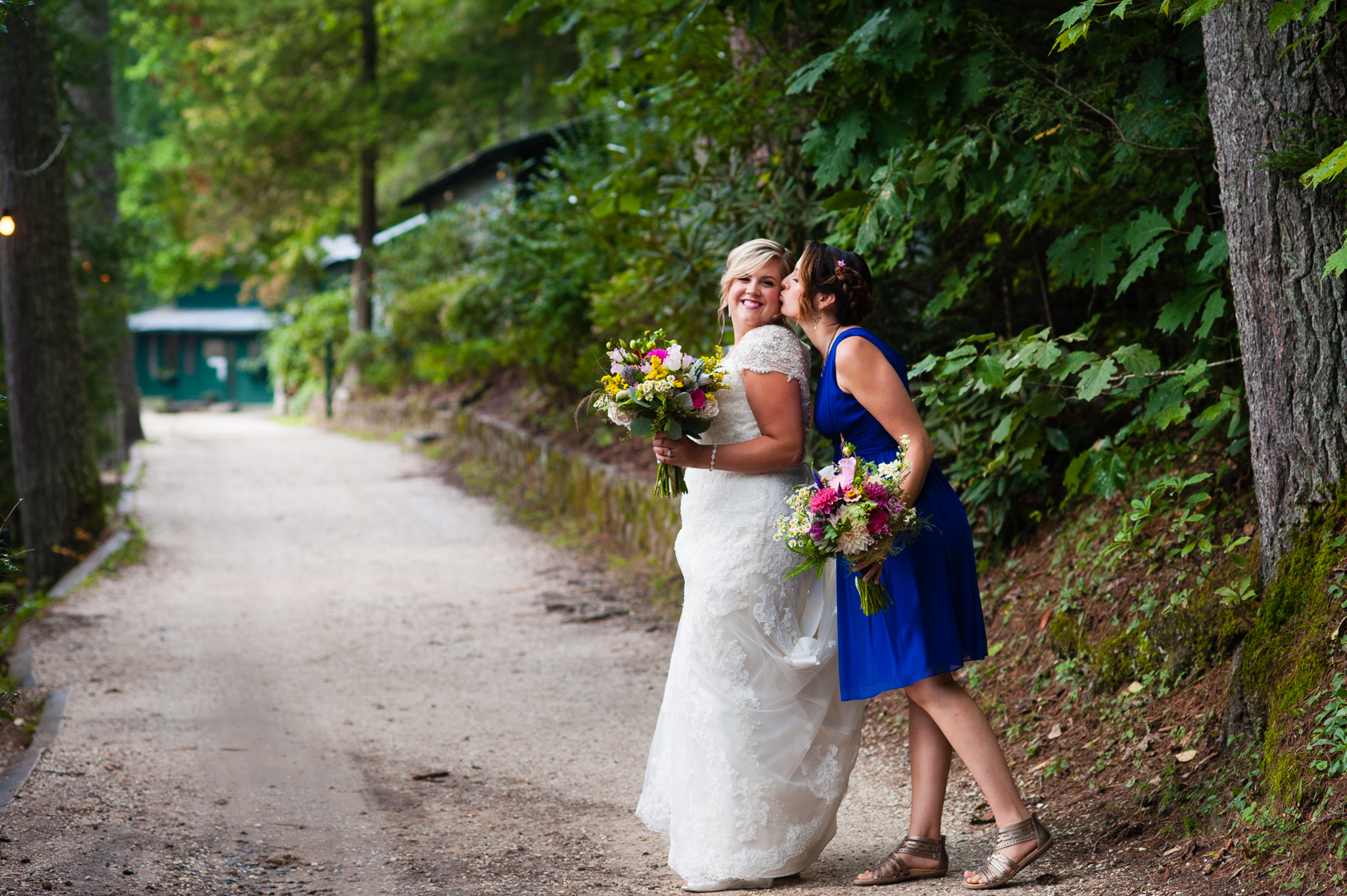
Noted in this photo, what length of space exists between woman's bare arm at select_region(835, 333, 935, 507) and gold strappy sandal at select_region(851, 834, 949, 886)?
1.14m

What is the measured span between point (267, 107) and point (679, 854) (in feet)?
76.6

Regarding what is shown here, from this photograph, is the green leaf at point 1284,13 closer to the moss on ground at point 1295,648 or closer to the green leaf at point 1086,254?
the green leaf at point 1086,254

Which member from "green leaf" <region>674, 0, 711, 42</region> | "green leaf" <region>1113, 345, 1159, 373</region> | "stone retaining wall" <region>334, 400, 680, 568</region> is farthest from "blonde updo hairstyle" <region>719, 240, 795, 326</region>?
"stone retaining wall" <region>334, 400, 680, 568</region>

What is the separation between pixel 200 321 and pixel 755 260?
45628 millimetres

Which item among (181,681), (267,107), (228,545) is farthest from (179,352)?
(181,681)

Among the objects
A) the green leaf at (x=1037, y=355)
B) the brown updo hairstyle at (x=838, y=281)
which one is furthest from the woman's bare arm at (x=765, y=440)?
the green leaf at (x=1037, y=355)

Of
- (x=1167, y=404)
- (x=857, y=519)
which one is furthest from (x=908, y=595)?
(x=1167, y=404)

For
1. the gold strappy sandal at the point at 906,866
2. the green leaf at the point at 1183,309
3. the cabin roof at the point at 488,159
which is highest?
the cabin roof at the point at 488,159

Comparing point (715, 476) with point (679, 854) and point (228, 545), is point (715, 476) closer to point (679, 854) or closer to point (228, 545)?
point (679, 854)

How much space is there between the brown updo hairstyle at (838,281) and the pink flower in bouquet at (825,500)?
0.67 m

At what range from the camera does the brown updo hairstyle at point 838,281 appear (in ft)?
11.6

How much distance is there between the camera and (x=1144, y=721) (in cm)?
429

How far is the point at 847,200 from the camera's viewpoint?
4.56 metres

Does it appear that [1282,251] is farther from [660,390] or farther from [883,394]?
[660,390]
